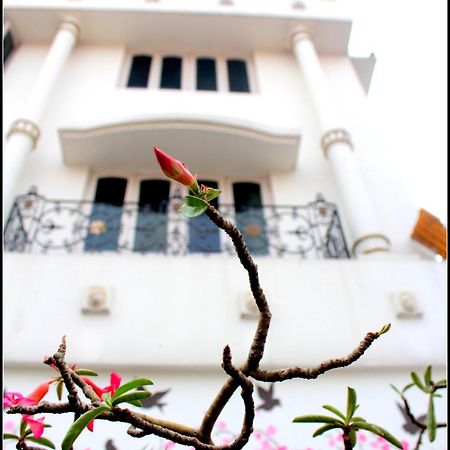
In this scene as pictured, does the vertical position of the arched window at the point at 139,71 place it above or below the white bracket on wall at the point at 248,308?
above

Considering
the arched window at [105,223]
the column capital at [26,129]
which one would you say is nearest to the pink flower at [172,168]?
the arched window at [105,223]

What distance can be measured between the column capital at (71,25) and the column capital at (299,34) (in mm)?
4059

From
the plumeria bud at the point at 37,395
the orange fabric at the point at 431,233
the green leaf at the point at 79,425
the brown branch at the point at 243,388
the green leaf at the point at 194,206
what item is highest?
the orange fabric at the point at 431,233

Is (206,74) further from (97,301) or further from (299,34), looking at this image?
(97,301)

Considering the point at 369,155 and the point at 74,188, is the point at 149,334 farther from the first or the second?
the point at 369,155

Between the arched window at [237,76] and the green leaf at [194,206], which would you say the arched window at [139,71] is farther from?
the green leaf at [194,206]

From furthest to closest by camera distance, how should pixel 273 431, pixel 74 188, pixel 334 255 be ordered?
pixel 74 188 < pixel 334 255 < pixel 273 431

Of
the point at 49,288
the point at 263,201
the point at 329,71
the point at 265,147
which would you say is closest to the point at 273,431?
the point at 49,288

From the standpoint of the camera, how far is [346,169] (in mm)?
5777

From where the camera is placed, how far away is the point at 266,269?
406 cm

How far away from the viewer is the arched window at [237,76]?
8.11 metres

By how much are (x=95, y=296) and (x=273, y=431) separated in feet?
5.66

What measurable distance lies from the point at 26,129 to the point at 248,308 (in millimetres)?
4170

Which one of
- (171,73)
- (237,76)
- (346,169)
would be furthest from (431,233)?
(171,73)
